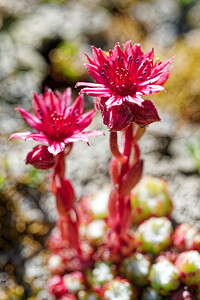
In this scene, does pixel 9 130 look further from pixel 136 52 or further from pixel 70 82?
pixel 136 52

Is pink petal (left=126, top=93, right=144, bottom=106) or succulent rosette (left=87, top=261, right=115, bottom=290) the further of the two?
succulent rosette (left=87, top=261, right=115, bottom=290)

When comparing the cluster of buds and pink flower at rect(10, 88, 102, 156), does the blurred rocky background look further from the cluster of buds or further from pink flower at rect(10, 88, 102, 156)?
pink flower at rect(10, 88, 102, 156)

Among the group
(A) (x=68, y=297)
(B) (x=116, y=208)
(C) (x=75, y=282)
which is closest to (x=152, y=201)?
(B) (x=116, y=208)

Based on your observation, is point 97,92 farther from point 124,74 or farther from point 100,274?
point 100,274

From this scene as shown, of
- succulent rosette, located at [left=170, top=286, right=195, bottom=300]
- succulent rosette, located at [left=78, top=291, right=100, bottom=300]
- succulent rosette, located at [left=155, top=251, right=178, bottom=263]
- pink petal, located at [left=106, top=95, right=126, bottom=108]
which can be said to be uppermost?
pink petal, located at [left=106, top=95, right=126, bottom=108]

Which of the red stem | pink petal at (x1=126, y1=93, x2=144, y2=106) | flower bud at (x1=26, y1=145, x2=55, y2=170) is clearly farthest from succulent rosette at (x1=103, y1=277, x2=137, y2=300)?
pink petal at (x1=126, y1=93, x2=144, y2=106)

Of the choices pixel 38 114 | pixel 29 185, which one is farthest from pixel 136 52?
pixel 29 185

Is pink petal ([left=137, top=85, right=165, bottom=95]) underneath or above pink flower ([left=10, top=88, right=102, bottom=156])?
above
